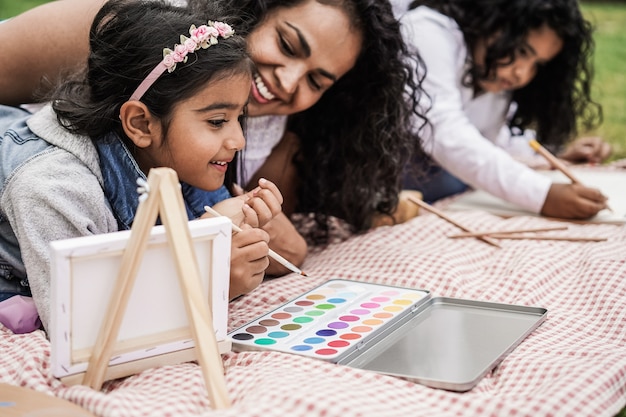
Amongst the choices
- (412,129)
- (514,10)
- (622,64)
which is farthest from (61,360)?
(622,64)

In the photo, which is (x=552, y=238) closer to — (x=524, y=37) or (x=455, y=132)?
(x=455, y=132)

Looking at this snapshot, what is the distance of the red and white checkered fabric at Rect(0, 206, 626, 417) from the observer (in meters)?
0.95

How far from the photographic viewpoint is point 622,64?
4.71 m

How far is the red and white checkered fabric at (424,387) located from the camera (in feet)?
3.13

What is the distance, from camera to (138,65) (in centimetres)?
125

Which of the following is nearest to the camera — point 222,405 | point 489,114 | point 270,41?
point 222,405

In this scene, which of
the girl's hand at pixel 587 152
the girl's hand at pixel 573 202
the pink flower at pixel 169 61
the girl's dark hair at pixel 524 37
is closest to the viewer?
the pink flower at pixel 169 61

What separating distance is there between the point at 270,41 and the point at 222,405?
86cm

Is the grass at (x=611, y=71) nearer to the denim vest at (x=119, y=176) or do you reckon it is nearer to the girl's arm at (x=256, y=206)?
the girl's arm at (x=256, y=206)

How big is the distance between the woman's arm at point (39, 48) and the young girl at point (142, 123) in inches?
10.8

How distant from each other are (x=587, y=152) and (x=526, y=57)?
515 mm

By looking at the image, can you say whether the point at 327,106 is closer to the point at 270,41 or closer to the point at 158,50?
the point at 270,41

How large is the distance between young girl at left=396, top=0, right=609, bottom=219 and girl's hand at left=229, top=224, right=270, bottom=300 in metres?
0.89

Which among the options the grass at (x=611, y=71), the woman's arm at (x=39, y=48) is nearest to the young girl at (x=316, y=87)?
the woman's arm at (x=39, y=48)
